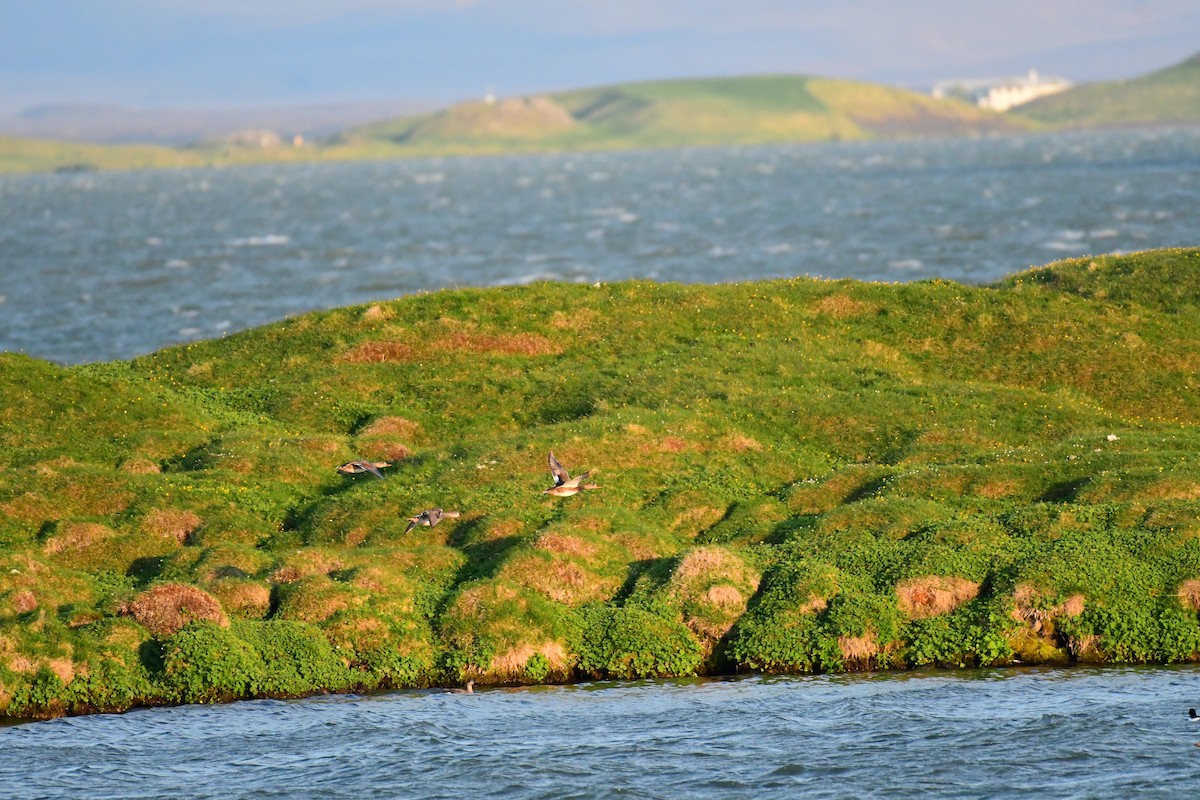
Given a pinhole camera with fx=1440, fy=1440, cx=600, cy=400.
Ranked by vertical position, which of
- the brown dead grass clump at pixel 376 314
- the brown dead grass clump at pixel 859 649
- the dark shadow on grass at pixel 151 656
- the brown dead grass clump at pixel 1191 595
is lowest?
the brown dead grass clump at pixel 859 649

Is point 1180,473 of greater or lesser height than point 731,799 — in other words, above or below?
above

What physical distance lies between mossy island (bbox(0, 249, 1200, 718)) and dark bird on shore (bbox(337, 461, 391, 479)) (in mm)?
438

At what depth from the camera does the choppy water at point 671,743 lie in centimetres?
2298

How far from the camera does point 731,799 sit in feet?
73.8

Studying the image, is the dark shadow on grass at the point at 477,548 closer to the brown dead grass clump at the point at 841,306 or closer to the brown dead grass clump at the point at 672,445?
the brown dead grass clump at the point at 672,445

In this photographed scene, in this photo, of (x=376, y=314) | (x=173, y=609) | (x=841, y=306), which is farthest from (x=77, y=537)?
(x=841, y=306)

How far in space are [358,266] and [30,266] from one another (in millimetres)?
32393

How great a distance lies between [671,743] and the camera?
24594mm

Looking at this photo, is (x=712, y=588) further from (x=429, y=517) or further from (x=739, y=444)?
(x=739, y=444)

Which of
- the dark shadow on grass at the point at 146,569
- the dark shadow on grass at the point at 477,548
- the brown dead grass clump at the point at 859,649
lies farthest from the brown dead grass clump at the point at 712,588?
the dark shadow on grass at the point at 146,569

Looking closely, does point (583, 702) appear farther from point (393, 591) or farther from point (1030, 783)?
point (1030, 783)

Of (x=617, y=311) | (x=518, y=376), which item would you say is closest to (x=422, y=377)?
(x=518, y=376)

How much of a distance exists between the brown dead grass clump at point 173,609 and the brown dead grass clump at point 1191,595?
61.5 feet

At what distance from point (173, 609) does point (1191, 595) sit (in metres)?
20.0
